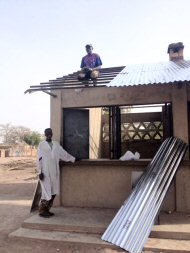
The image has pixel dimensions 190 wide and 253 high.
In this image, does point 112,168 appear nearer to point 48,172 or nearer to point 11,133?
point 48,172

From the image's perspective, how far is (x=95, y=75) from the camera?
22.9ft

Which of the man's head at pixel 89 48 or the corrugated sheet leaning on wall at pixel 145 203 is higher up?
the man's head at pixel 89 48

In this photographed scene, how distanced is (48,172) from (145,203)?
2.16 metres

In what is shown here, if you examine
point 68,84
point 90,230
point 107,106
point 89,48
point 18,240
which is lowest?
point 18,240

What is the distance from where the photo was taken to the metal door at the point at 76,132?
7.31 metres

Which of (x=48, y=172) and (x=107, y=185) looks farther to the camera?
(x=107, y=185)

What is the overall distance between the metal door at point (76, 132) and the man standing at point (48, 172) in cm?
71

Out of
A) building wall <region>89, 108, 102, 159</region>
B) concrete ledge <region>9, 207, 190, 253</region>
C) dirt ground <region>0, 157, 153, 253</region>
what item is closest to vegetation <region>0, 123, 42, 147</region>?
building wall <region>89, 108, 102, 159</region>

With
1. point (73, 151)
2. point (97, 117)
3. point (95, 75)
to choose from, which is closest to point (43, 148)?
point (73, 151)

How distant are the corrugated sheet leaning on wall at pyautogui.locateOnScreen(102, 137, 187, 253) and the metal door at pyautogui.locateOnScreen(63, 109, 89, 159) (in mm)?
1880

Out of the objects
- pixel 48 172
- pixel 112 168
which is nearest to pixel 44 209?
pixel 48 172

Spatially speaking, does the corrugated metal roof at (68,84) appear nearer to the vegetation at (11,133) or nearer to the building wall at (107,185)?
the building wall at (107,185)

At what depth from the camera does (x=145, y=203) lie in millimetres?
5305

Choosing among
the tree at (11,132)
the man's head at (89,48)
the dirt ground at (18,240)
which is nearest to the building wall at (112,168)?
the dirt ground at (18,240)
